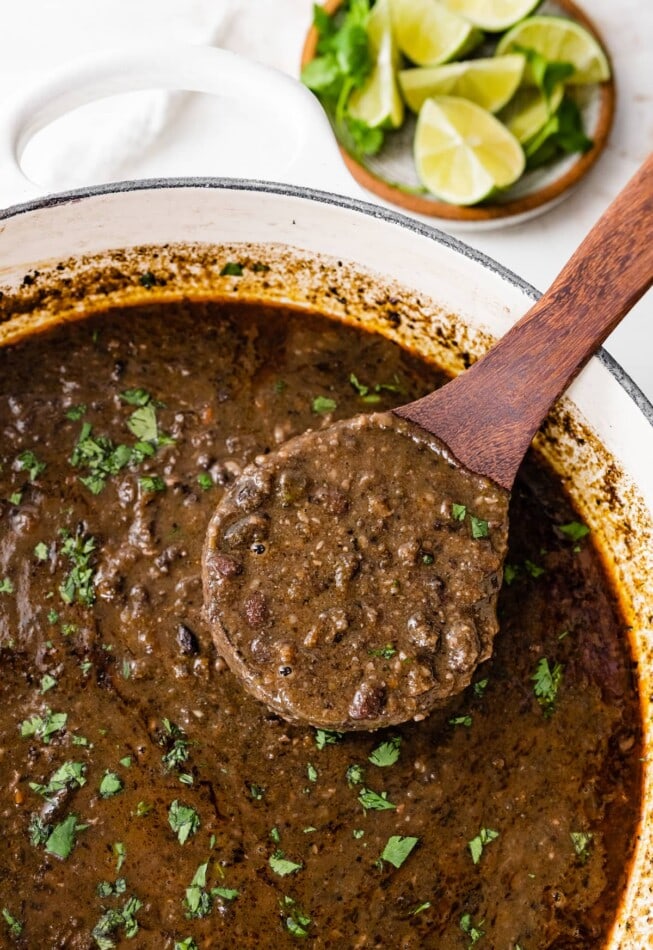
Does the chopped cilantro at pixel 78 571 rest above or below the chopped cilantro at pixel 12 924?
above

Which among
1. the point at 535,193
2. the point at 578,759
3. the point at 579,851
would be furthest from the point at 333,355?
the point at 579,851

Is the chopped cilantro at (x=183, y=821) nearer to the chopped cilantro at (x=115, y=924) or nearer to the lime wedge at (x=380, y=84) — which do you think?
the chopped cilantro at (x=115, y=924)

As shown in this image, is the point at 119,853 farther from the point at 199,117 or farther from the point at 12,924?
the point at 199,117

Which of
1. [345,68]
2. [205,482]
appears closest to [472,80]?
[345,68]

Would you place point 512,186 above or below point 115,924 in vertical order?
above

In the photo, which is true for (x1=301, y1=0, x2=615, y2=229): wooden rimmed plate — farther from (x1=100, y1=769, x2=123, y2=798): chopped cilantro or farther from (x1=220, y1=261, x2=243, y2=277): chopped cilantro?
(x1=100, y1=769, x2=123, y2=798): chopped cilantro

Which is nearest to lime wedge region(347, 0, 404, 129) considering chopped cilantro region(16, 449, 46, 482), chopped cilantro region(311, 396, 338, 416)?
chopped cilantro region(311, 396, 338, 416)

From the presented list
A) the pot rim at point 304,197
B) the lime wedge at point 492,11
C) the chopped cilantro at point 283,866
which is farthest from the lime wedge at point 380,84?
the chopped cilantro at point 283,866
